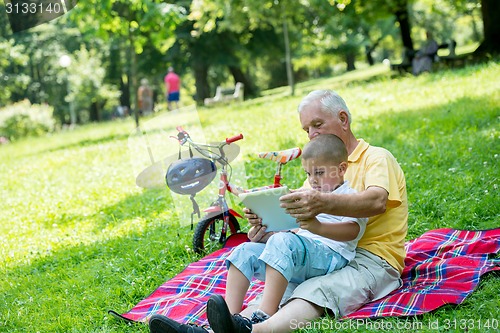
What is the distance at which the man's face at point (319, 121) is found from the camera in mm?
3562

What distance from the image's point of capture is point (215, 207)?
500 cm

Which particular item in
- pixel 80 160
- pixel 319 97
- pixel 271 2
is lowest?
pixel 80 160

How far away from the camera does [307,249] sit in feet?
11.1

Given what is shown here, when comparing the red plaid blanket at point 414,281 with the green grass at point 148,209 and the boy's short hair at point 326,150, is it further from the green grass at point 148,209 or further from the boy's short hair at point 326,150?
the boy's short hair at point 326,150

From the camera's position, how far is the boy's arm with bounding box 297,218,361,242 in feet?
10.5

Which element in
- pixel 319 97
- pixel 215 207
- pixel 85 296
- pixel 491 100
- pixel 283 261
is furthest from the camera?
pixel 491 100

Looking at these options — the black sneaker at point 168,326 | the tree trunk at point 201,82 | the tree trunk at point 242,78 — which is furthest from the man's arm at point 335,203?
the tree trunk at point 242,78

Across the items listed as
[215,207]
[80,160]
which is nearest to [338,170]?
[215,207]

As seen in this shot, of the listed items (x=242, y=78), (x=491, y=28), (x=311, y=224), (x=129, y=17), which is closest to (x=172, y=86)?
(x=129, y=17)

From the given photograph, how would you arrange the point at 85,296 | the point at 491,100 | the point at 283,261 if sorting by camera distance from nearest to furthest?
the point at 283,261, the point at 85,296, the point at 491,100

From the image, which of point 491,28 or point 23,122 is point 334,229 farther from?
point 23,122

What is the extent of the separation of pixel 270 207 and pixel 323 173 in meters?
0.34

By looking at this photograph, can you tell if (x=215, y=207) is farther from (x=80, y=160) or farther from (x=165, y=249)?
(x=80, y=160)

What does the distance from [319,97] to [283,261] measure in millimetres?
955
